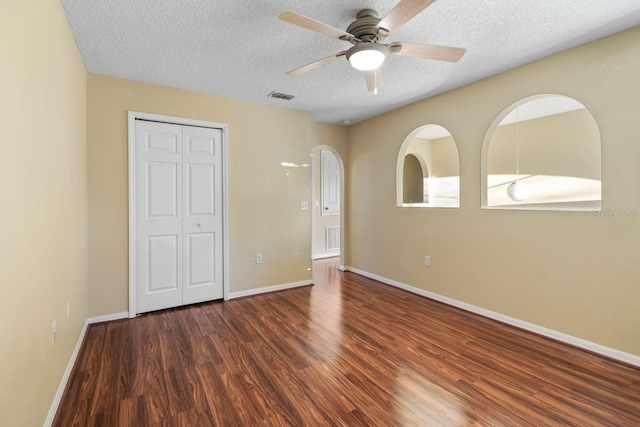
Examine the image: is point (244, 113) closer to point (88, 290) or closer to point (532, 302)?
point (88, 290)

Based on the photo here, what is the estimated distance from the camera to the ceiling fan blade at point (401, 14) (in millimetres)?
1532

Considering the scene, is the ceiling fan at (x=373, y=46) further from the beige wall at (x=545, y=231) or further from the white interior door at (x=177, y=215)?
the white interior door at (x=177, y=215)

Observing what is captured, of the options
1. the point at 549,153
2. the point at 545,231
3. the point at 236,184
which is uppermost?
the point at 549,153

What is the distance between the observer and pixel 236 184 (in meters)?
3.87

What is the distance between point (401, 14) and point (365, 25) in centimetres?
39

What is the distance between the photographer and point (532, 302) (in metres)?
2.83

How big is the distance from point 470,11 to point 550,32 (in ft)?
2.64

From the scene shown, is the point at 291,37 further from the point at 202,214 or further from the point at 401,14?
the point at 202,214

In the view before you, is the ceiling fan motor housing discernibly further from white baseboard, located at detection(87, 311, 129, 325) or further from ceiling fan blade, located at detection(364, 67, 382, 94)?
white baseboard, located at detection(87, 311, 129, 325)

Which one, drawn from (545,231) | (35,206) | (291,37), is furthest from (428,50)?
(35,206)

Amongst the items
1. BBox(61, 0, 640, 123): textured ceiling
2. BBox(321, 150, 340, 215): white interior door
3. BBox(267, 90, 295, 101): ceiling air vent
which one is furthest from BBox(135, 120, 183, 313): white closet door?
BBox(321, 150, 340, 215): white interior door

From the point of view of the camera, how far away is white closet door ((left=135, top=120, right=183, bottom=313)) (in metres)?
3.29

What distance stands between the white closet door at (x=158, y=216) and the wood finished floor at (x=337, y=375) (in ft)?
0.97

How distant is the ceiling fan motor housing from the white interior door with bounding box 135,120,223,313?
235 cm
